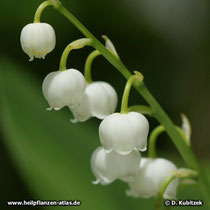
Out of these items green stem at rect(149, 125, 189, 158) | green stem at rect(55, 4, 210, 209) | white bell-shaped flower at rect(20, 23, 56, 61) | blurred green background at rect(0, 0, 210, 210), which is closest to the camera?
white bell-shaped flower at rect(20, 23, 56, 61)

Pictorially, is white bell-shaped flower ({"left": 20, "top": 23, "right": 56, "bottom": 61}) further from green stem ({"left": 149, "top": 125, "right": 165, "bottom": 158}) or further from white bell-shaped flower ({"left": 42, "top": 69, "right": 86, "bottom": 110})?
green stem ({"left": 149, "top": 125, "right": 165, "bottom": 158})

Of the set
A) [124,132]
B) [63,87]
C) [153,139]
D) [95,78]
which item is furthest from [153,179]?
[95,78]

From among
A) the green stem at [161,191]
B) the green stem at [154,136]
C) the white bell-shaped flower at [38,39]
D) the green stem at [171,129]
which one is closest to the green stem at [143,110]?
the green stem at [171,129]

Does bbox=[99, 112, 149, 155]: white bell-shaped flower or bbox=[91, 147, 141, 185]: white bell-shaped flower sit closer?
bbox=[99, 112, 149, 155]: white bell-shaped flower

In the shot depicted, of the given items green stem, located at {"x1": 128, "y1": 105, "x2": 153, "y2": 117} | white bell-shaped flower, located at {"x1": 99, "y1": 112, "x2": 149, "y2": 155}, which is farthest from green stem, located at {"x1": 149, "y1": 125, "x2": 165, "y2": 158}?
white bell-shaped flower, located at {"x1": 99, "y1": 112, "x2": 149, "y2": 155}

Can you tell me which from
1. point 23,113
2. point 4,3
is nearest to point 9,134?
point 23,113

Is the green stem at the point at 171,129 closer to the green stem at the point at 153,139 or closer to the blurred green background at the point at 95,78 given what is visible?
the green stem at the point at 153,139

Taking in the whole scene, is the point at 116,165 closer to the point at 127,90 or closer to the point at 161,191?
the point at 161,191

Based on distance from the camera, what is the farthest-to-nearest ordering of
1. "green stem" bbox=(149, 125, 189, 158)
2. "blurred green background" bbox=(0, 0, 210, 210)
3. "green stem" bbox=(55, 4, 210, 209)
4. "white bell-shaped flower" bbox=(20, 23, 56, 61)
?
"blurred green background" bbox=(0, 0, 210, 210), "green stem" bbox=(149, 125, 189, 158), "green stem" bbox=(55, 4, 210, 209), "white bell-shaped flower" bbox=(20, 23, 56, 61)
